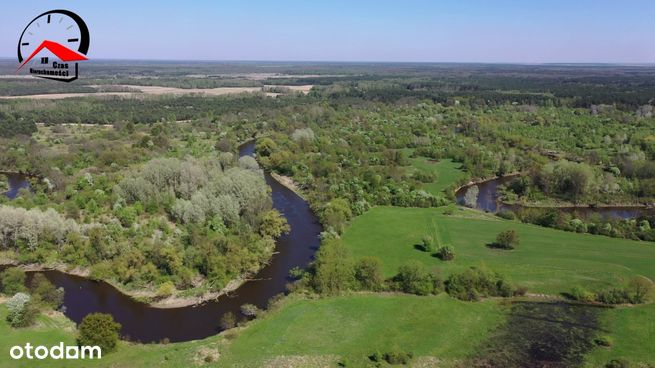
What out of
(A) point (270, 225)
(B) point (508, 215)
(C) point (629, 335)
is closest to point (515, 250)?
(B) point (508, 215)

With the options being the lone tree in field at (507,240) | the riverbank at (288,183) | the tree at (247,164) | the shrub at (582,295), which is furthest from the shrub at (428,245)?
the tree at (247,164)

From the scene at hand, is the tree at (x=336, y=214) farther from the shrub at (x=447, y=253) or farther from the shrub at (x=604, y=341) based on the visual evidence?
the shrub at (x=604, y=341)

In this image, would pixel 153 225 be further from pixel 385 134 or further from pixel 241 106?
pixel 241 106

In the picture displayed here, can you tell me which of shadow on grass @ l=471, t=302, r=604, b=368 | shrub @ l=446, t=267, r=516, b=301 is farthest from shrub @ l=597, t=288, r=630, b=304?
shrub @ l=446, t=267, r=516, b=301

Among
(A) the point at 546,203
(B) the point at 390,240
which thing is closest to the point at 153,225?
(B) the point at 390,240

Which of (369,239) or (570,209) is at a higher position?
(570,209)

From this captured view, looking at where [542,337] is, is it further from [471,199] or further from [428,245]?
[471,199]
